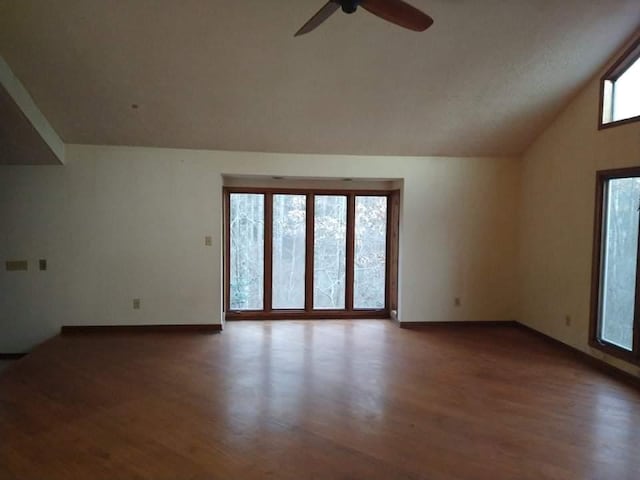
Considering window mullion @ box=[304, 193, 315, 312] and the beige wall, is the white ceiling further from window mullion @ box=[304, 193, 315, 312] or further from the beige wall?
window mullion @ box=[304, 193, 315, 312]

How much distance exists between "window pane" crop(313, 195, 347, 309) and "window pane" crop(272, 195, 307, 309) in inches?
7.8

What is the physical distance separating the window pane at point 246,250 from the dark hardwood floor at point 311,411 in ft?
3.73

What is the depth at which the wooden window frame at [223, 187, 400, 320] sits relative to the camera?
6.13m

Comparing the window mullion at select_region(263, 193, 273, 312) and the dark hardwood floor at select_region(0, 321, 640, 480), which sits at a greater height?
the window mullion at select_region(263, 193, 273, 312)

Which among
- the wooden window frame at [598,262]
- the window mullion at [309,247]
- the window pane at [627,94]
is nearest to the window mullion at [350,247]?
the window mullion at [309,247]

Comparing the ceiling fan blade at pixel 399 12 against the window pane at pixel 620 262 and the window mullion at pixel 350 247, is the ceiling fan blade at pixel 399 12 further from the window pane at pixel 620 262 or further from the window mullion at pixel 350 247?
the window mullion at pixel 350 247

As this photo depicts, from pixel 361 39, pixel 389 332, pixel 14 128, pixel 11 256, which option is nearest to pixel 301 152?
pixel 361 39

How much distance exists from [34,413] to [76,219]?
8.65 ft

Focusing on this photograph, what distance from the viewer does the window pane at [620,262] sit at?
13.4 feet

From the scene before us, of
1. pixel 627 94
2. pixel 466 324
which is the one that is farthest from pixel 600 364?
pixel 627 94

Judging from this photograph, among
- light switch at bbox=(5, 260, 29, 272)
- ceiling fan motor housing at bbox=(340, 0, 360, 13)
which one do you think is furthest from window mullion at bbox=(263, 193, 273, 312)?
ceiling fan motor housing at bbox=(340, 0, 360, 13)

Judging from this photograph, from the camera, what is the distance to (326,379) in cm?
402

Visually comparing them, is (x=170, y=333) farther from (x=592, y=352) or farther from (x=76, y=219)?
(x=592, y=352)

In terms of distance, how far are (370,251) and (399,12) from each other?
4.07m
